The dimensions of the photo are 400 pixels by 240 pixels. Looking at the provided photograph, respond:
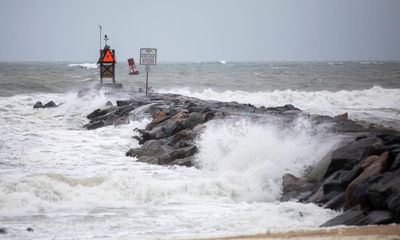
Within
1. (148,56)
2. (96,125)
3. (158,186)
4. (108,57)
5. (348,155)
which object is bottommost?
(96,125)

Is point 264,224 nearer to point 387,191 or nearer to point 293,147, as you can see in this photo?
point 387,191

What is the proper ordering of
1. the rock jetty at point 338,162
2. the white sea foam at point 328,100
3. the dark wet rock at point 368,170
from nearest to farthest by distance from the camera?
the rock jetty at point 338,162 → the dark wet rock at point 368,170 → the white sea foam at point 328,100

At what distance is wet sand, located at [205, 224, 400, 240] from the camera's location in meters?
4.88

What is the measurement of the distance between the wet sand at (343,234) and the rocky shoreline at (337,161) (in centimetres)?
55

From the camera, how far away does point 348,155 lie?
8.91m

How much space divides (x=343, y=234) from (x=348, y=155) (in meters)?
4.03

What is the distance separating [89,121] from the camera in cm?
1930

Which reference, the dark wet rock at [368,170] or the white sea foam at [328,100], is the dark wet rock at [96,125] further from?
the dark wet rock at [368,170]

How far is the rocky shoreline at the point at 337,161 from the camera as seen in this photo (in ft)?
20.6

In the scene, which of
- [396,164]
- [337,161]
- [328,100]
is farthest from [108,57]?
[396,164]

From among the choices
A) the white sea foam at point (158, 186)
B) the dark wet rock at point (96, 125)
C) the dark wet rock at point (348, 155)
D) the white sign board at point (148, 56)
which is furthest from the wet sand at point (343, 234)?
the white sign board at point (148, 56)

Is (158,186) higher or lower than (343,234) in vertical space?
lower

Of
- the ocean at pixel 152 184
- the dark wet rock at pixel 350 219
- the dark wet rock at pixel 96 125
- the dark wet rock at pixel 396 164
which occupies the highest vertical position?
the dark wet rock at pixel 396 164

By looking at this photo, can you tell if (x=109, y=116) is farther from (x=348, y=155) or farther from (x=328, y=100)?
(x=328, y=100)
